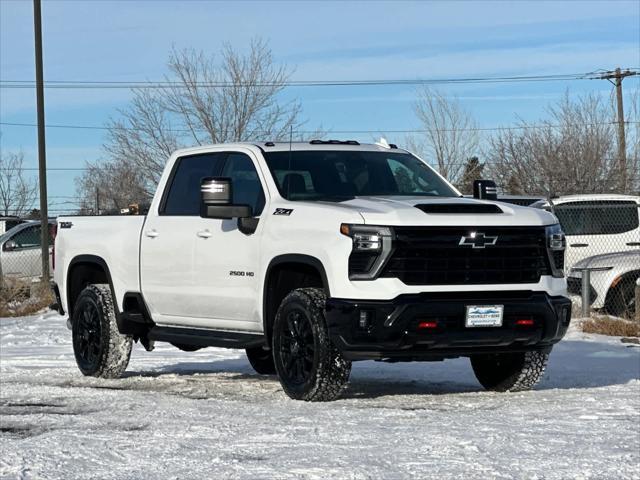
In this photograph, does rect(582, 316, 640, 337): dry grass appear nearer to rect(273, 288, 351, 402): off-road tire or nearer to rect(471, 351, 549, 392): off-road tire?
rect(471, 351, 549, 392): off-road tire

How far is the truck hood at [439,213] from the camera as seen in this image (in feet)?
29.2

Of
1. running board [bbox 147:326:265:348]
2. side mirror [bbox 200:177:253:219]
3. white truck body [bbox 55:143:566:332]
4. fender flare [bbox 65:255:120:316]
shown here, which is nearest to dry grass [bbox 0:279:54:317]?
fender flare [bbox 65:255:120:316]

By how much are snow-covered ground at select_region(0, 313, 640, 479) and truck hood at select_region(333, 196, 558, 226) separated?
132 centimetres

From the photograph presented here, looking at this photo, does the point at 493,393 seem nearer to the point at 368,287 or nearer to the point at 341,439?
the point at 368,287

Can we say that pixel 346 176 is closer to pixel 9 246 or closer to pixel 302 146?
pixel 302 146

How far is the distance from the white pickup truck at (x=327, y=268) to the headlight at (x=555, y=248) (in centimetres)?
1

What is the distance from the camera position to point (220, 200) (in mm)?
9805

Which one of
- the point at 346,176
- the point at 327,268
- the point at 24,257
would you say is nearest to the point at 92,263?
the point at 346,176

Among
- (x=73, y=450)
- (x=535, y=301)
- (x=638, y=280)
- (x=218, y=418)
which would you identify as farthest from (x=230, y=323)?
(x=638, y=280)

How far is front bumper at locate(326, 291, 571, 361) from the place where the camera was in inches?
348

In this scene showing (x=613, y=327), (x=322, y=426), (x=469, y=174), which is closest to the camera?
(x=322, y=426)

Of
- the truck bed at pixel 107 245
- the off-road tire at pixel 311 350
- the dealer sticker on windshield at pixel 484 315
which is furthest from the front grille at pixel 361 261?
the truck bed at pixel 107 245

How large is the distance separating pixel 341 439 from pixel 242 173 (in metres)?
3.38

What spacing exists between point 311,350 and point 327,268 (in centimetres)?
65
